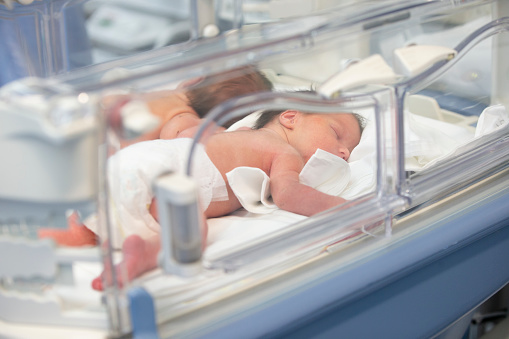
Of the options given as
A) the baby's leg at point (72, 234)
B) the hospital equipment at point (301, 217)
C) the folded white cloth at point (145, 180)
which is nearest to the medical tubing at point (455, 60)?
the hospital equipment at point (301, 217)

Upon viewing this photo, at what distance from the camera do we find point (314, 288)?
30.4 inches

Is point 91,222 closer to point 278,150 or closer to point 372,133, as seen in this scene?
point 278,150

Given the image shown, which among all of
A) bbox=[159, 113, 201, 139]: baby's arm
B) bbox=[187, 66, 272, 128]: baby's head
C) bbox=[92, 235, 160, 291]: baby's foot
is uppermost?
bbox=[187, 66, 272, 128]: baby's head

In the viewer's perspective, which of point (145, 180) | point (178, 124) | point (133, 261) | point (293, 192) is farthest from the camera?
point (178, 124)

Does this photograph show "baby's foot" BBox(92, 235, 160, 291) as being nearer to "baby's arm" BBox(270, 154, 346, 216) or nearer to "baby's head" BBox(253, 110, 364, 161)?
"baby's arm" BBox(270, 154, 346, 216)

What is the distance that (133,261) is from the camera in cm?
71

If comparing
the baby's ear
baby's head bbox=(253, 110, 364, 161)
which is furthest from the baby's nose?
the baby's ear

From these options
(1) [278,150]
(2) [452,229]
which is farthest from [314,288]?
(1) [278,150]

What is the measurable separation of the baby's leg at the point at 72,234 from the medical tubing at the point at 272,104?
6.8 inches

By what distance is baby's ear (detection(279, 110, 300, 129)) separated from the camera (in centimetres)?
117

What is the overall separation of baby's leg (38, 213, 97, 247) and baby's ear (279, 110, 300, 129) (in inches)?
19.4

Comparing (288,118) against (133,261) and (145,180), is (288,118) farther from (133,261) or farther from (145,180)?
(133,261)

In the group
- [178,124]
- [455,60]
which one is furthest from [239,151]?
[455,60]

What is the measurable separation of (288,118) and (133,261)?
56cm
